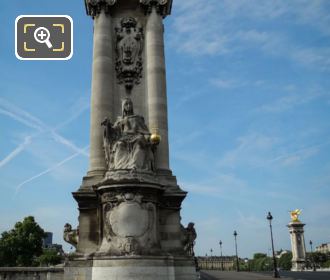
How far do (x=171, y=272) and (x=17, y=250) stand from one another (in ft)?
153

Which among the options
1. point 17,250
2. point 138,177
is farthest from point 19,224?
point 138,177

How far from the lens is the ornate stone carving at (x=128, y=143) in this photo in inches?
707

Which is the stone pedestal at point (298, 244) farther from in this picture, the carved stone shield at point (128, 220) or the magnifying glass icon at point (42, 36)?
the magnifying glass icon at point (42, 36)

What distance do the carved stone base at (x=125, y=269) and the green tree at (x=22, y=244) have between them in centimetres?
4386

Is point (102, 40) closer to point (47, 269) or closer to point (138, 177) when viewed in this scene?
point (138, 177)

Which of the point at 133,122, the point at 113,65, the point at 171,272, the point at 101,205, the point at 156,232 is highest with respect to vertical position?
the point at 113,65

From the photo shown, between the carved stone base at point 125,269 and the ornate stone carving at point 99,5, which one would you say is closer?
the carved stone base at point 125,269

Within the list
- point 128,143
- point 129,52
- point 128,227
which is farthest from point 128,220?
point 129,52

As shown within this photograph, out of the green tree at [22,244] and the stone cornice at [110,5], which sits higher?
the stone cornice at [110,5]

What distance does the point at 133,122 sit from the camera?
1891 cm

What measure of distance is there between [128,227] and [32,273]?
547 cm

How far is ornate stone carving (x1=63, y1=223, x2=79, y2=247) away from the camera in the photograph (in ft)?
61.5

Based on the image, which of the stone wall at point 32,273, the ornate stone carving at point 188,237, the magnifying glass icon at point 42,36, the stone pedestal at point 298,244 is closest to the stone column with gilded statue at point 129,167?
the ornate stone carving at point 188,237

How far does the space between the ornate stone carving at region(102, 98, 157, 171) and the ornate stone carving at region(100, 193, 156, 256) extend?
144 centimetres
